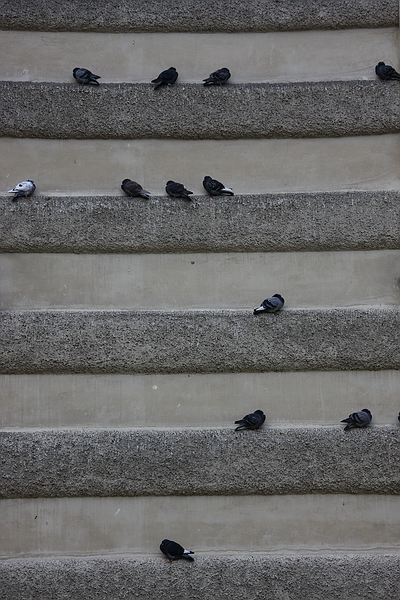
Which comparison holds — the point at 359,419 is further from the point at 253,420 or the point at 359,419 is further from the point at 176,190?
the point at 176,190

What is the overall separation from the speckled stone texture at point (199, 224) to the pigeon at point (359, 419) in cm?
116

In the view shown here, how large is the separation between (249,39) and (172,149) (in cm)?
104

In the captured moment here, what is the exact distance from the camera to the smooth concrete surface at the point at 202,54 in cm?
509

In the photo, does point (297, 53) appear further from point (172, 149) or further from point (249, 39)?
point (172, 149)

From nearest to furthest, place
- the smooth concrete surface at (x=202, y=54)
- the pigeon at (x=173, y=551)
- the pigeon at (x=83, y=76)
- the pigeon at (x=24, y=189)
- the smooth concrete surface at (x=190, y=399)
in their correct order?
the pigeon at (x=173, y=551) < the smooth concrete surface at (x=190, y=399) < the pigeon at (x=24, y=189) < the pigeon at (x=83, y=76) < the smooth concrete surface at (x=202, y=54)

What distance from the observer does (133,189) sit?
481cm

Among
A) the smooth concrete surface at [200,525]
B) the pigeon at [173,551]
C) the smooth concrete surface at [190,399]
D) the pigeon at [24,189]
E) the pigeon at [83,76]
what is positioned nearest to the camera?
the pigeon at [173,551]

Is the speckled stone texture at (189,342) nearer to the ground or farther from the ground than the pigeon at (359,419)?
farther from the ground

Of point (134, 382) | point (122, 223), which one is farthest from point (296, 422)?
point (122, 223)

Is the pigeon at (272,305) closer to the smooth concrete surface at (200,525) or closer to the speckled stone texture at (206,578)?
the smooth concrete surface at (200,525)

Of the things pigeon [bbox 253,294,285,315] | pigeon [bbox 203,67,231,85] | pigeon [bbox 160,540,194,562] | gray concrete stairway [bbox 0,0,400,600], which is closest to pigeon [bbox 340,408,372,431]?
gray concrete stairway [bbox 0,0,400,600]

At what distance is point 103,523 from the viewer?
450 cm

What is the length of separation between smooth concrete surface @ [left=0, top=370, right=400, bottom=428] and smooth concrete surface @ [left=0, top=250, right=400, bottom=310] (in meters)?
0.51

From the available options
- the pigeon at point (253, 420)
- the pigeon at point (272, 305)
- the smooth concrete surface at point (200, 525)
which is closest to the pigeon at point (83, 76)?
the pigeon at point (272, 305)
